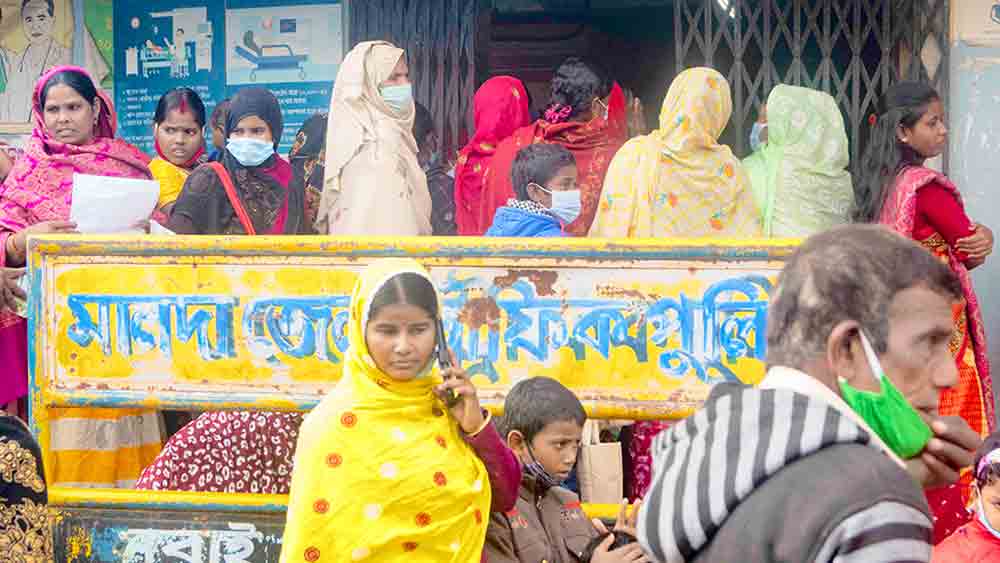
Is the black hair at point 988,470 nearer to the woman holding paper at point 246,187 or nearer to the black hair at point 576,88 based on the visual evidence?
the black hair at point 576,88

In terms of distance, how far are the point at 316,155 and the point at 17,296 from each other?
1.74 m

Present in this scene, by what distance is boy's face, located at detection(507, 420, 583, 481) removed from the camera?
12.4 ft

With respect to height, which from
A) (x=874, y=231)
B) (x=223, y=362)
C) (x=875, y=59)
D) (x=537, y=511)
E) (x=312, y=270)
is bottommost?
(x=537, y=511)

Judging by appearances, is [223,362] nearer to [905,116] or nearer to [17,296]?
[17,296]

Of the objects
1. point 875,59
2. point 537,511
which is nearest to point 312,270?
point 537,511

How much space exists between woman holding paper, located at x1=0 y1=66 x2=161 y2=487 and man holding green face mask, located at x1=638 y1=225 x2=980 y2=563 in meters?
3.37

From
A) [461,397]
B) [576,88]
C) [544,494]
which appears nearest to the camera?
[461,397]

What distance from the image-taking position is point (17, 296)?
482 centimetres

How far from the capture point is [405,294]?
11.1 feet

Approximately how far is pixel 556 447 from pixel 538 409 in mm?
114

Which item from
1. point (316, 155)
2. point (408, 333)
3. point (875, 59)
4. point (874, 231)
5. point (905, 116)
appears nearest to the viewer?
point (874, 231)

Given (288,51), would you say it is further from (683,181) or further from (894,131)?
(894,131)

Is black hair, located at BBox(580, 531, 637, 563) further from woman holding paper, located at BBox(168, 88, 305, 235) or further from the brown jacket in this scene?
woman holding paper, located at BBox(168, 88, 305, 235)

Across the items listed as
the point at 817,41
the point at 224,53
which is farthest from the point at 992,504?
the point at 224,53
